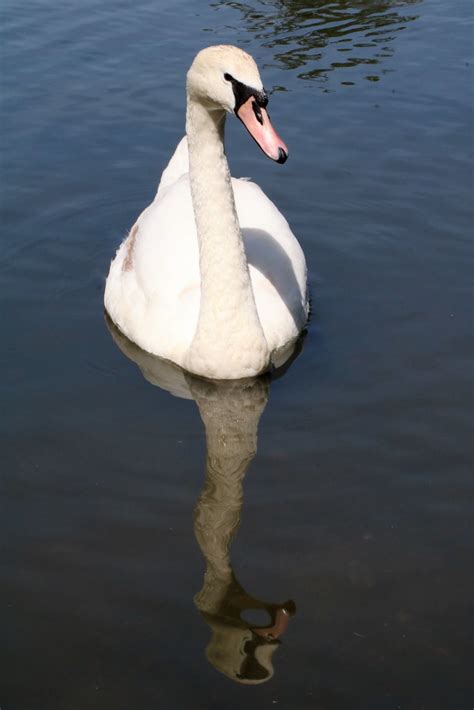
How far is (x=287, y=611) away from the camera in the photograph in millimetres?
5781

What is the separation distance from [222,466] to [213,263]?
1.35 meters

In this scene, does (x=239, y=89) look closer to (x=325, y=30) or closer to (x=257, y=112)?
(x=257, y=112)

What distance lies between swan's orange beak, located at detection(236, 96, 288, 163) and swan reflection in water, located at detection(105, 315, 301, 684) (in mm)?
1841

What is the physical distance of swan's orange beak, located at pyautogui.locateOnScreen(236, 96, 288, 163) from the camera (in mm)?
6402

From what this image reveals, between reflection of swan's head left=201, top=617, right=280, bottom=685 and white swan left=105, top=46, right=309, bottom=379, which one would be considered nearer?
reflection of swan's head left=201, top=617, right=280, bottom=685

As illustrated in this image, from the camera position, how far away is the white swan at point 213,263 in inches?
275

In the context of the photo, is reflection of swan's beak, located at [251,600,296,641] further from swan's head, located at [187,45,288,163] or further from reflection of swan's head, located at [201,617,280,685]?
swan's head, located at [187,45,288,163]

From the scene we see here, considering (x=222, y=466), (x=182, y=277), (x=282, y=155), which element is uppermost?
(x=282, y=155)

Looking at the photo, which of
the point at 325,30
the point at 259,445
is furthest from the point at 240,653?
the point at 325,30

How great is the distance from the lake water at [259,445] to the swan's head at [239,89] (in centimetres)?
184

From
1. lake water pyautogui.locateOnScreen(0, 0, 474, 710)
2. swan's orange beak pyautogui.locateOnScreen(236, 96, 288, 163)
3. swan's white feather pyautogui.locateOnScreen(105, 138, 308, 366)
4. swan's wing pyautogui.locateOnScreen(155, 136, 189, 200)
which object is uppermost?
swan's orange beak pyautogui.locateOnScreen(236, 96, 288, 163)

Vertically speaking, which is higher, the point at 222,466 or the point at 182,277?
the point at 182,277

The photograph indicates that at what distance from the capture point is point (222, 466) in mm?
7094

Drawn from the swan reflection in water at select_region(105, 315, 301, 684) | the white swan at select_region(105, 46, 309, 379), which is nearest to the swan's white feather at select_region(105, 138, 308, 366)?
the white swan at select_region(105, 46, 309, 379)
